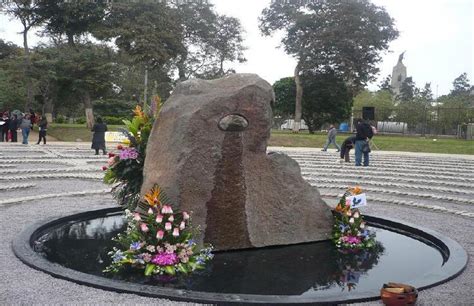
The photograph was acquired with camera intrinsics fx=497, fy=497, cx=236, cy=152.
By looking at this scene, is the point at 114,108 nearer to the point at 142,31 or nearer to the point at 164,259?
the point at 142,31

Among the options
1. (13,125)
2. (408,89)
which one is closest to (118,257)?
(13,125)

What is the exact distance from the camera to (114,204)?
9664 mm

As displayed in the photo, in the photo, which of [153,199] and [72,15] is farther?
[72,15]

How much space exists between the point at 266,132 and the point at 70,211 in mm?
4200

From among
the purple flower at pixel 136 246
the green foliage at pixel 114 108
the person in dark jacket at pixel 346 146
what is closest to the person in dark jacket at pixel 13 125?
the person in dark jacket at pixel 346 146

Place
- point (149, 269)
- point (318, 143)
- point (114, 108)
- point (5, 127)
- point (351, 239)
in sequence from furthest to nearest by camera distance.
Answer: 1. point (114, 108)
2. point (318, 143)
3. point (5, 127)
4. point (351, 239)
5. point (149, 269)

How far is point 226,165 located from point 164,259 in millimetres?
1609

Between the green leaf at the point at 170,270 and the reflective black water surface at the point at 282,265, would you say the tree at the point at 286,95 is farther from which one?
the green leaf at the point at 170,270

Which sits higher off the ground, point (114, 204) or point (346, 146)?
point (346, 146)

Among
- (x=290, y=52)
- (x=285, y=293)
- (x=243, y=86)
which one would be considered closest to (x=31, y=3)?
(x=290, y=52)

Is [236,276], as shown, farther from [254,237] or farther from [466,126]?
[466,126]

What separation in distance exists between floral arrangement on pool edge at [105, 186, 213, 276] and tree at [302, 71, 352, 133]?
3921cm

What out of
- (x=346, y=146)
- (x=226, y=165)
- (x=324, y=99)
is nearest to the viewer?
(x=226, y=165)

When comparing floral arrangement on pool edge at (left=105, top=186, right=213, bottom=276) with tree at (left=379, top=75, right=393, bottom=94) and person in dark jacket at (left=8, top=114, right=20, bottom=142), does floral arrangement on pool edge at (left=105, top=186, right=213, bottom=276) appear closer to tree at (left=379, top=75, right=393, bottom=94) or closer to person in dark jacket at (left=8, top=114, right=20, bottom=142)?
person in dark jacket at (left=8, top=114, right=20, bottom=142)
